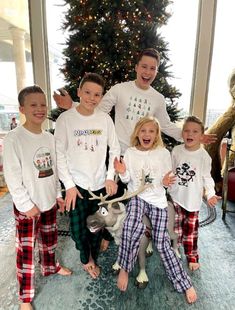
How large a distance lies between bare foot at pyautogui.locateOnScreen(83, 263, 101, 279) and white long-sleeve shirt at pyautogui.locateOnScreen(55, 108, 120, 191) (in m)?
0.61

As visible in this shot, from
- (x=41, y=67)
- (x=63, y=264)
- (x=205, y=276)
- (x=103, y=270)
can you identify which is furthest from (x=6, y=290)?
(x=41, y=67)

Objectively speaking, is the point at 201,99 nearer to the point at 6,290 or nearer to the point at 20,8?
the point at 20,8

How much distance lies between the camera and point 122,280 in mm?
1691

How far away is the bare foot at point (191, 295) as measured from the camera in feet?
5.19

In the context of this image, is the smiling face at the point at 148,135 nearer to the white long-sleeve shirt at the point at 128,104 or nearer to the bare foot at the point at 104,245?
the white long-sleeve shirt at the point at 128,104

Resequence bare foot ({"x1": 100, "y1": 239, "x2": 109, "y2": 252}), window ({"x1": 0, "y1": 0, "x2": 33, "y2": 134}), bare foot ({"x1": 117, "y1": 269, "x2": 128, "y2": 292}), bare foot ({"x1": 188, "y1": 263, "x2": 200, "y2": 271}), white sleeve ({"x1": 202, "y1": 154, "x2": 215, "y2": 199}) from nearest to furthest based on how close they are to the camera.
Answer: bare foot ({"x1": 117, "y1": 269, "x2": 128, "y2": 292})
white sleeve ({"x1": 202, "y1": 154, "x2": 215, "y2": 199})
bare foot ({"x1": 188, "y1": 263, "x2": 200, "y2": 271})
bare foot ({"x1": 100, "y1": 239, "x2": 109, "y2": 252})
window ({"x1": 0, "y1": 0, "x2": 33, "y2": 134})

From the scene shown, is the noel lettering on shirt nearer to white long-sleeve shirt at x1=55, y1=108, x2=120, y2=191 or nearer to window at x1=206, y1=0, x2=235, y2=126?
white long-sleeve shirt at x1=55, y1=108, x2=120, y2=191

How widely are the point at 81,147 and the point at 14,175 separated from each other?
423 millimetres

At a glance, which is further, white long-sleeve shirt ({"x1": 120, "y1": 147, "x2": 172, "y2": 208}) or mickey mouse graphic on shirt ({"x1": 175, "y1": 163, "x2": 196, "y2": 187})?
mickey mouse graphic on shirt ({"x1": 175, "y1": 163, "x2": 196, "y2": 187})

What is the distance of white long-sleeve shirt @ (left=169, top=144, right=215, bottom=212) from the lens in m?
1.78

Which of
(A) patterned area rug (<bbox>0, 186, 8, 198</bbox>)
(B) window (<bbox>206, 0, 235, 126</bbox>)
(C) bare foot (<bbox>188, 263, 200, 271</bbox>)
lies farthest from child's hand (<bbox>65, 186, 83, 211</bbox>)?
(B) window (<bbox>206, 0, 235, 126</bbox>)

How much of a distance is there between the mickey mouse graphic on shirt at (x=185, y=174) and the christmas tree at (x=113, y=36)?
94 centimetres

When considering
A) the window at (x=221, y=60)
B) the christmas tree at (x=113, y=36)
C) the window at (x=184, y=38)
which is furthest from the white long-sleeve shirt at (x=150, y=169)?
the window at (x=221, y=60)

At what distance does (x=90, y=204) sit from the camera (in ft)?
5.65
